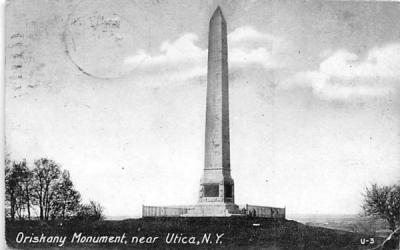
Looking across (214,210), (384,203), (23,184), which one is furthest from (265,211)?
(23,184)

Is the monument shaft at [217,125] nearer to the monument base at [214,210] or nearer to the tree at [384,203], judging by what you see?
the monument base at [214,210]

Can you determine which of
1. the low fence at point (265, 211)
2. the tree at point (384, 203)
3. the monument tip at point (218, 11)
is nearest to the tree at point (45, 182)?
the low fence at point (265, 211)

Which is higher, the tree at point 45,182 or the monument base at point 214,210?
the tree at point 45,182

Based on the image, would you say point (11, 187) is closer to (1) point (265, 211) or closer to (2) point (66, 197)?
(2) point (66, 197)

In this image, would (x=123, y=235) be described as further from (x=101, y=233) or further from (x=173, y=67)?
(x=173, y=67)

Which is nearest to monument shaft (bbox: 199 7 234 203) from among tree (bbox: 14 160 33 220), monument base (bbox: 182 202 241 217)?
monument base (bbox: 182 202 241 217)

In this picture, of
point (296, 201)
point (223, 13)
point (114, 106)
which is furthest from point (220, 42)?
point (296, 201)
